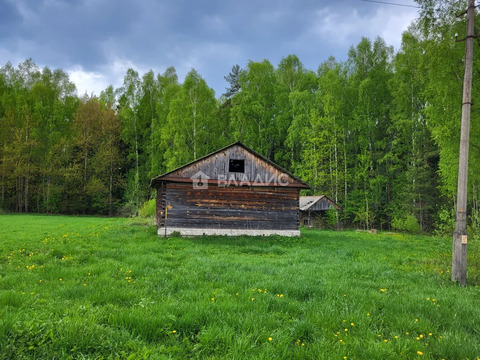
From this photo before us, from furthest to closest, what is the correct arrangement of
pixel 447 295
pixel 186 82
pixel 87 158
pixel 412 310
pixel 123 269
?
pixel 87 158 < pixel 186 82 < pixel 123 269 < pixel 447 295 < pixel 412 310

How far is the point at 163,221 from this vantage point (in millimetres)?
17391

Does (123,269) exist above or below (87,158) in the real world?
below

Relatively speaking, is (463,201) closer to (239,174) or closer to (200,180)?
(239,174)

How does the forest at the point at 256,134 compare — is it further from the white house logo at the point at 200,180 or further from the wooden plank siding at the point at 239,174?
the white house logo at the point at 200,180

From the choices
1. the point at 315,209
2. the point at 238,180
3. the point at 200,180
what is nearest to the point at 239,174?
the point at 238,180

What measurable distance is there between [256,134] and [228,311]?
31.2 metres

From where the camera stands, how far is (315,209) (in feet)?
99.7

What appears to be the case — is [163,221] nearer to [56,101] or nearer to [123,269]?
[123,269]

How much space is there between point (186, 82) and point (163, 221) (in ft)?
64.0

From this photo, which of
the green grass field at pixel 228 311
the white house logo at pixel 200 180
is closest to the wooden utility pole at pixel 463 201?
the green grass field at pixel 228 311

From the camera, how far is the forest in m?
28.6

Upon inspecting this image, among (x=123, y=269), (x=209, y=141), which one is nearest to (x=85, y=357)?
(x=123, y=269)

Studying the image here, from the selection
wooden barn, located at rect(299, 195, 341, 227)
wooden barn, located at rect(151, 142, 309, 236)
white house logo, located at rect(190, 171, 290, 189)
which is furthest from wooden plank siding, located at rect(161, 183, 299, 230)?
wooden barn, located at rect(299, 195, 341, 227)

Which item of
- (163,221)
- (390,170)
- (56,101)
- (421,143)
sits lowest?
(163,221)
